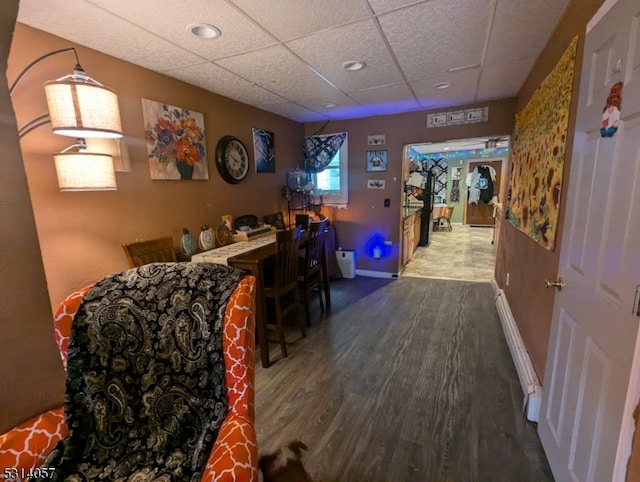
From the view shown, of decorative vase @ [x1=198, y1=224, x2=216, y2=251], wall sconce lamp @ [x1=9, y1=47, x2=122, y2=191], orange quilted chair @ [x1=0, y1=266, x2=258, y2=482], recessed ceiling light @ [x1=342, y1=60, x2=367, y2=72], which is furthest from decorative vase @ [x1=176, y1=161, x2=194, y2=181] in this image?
Answer: orange quilted chair @ [x1=0, y1=266, x2=258, y2=482]

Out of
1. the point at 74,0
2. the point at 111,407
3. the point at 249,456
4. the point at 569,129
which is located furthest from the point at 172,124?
the point at 569,129

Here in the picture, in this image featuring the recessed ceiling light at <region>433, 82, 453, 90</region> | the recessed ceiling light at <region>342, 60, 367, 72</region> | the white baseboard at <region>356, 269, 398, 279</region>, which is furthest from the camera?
the white baseboard at <region>356, 269, 398, 279</region>

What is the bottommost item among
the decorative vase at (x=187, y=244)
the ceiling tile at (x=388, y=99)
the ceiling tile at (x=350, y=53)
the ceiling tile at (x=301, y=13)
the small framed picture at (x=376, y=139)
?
the decorative vase at (x=187, y=244)

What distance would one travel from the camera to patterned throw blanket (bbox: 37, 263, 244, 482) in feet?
3.21

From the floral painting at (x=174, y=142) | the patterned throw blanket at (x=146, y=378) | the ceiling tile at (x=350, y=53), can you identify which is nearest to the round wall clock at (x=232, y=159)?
the floral painting at (x=174, y=142)

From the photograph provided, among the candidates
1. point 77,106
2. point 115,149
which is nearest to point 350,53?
point 77,106

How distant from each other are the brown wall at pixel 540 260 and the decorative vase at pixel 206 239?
2646mm

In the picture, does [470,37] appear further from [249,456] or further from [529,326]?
[249,456]

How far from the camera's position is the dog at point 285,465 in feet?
4.68

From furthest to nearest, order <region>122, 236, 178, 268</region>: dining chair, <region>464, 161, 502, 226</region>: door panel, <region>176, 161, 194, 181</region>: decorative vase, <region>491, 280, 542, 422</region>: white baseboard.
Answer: <region>464, 161, 502, 226</region>: door panel, <region>176, 161, 194, 181</region>: decorative vase, <region>122, 236, 178, 268</region>: dining chair, <region>491, 280, 542, 422</region>: white baseboard

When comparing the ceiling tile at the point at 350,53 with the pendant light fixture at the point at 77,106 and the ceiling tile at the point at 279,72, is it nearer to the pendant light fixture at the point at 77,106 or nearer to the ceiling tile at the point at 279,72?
the ceiling tile at the point at 279,72

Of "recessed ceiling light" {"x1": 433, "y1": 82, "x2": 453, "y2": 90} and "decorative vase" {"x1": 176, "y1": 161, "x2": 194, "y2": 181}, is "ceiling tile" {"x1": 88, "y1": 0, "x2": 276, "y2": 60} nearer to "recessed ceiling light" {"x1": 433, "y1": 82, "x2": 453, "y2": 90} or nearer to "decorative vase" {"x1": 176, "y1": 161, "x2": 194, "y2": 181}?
"decorative vase" {"x1": 176, "y1": 161, "x2": 194, "y2": 181}

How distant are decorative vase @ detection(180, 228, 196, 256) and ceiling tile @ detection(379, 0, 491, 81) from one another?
86.7 inches

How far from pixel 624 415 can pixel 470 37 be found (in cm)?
221
